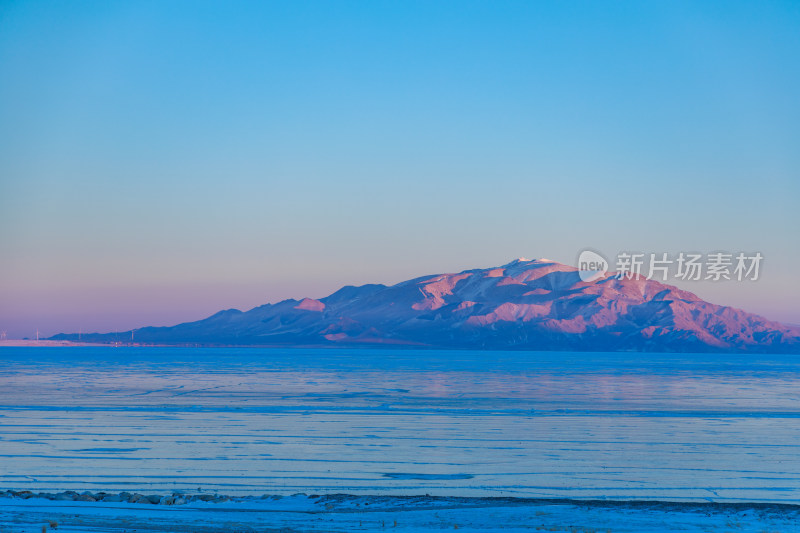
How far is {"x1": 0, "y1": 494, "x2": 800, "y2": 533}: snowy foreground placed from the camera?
47.2 feet

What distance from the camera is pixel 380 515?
15734 mm

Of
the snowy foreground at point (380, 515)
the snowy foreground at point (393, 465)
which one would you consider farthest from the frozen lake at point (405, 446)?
the snowy foreground at point (380, 515)

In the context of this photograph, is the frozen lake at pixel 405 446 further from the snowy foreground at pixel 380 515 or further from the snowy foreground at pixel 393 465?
the snowy foreground at pixel 380 515

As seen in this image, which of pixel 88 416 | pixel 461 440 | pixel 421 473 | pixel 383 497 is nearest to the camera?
pixel 383 497

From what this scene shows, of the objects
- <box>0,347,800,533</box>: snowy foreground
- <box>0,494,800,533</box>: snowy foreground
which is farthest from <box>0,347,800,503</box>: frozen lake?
<box>0,494,800,533</box>: snowy foreground

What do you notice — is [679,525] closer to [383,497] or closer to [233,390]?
[383,497]

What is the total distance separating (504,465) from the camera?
23000 mm

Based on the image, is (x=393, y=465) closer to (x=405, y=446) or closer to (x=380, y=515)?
(x=405, y=446)

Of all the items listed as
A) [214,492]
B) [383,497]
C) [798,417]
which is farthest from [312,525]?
[798,417]

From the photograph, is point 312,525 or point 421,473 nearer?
point 312,525

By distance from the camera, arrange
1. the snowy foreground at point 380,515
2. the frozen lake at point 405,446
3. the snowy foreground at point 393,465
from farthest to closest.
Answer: the frozen lake at point 405,446, the snowy foreground at point 393,465, the snowy foreground at point 380,515

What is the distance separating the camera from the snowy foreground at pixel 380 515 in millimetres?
14383

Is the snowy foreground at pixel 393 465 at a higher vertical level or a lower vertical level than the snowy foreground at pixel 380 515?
lower

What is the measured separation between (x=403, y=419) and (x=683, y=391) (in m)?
29.9
